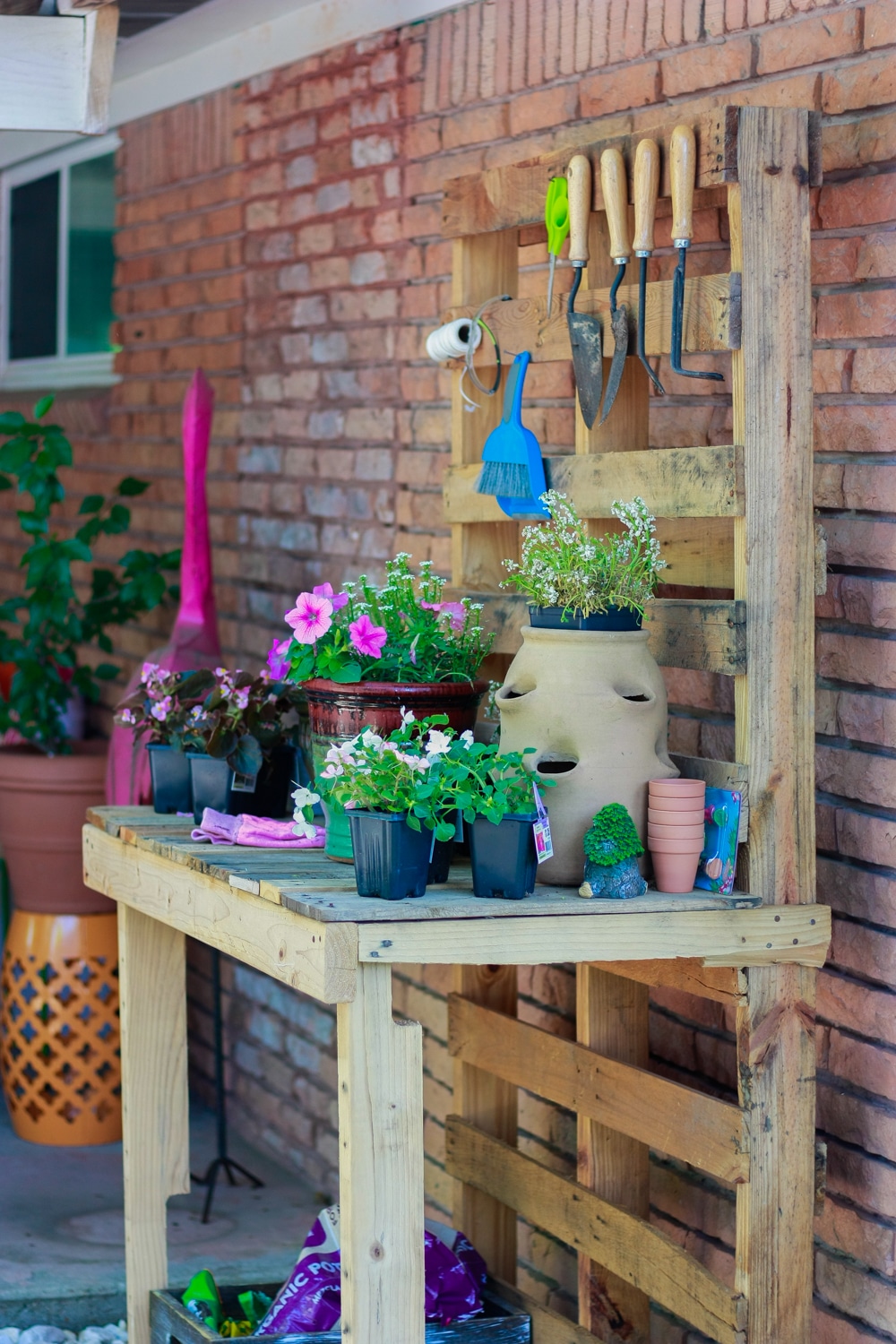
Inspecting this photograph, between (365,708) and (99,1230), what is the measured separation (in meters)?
1.77

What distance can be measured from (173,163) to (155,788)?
88.5 inches

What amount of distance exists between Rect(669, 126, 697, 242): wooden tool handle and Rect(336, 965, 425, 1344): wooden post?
103 centimetres

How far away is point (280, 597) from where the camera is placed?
13.1ft

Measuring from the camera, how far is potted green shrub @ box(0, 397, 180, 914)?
13.1 feet

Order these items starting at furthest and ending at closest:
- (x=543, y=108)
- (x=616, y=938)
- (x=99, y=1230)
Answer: (x=99, y=1230) < (x=543, y=108) < (x=616, y=938)

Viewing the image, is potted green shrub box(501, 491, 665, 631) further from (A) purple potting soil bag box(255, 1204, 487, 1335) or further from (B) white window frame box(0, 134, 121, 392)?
(B) white window frame box(0, 134, 121, 392)

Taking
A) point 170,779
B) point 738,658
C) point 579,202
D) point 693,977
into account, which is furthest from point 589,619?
point 170,779

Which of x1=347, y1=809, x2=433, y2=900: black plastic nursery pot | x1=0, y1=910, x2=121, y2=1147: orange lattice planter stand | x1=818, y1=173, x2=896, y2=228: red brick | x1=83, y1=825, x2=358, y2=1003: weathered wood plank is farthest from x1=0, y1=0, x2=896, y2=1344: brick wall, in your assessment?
x1=83, y1=825, x2=358, y2=1003: weathered wood plank

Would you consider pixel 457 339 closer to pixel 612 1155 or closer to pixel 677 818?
pixel 677 818

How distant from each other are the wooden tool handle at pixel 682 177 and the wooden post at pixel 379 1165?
1.03 m

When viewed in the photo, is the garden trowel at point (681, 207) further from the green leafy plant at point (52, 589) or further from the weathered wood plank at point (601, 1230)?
the green leafy plant at point (52, 589)

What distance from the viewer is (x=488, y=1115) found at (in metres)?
2.96

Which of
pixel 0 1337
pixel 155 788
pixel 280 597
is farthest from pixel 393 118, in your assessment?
pixel 0 1337

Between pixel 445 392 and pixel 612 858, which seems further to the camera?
pixel 445 392
